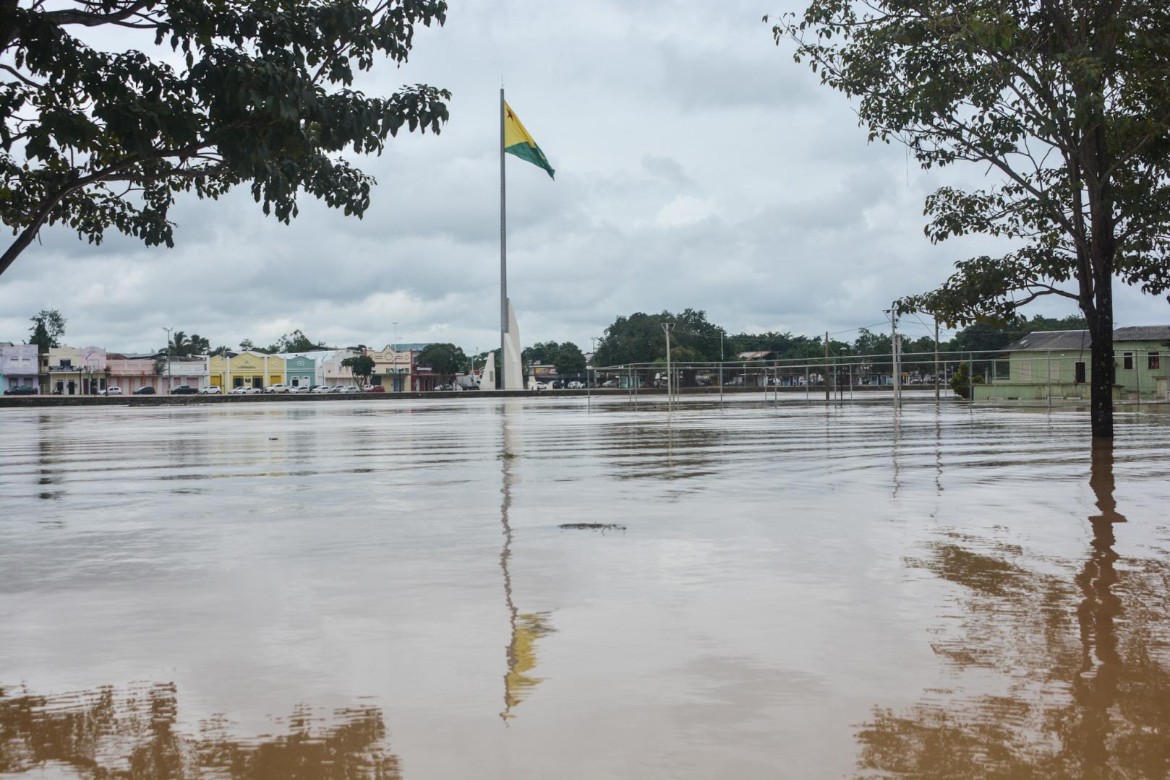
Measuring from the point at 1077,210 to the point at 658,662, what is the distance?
14.8m

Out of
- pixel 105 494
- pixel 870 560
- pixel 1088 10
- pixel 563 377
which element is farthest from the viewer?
pixel 563 377

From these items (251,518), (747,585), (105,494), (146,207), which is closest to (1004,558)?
(747,585)

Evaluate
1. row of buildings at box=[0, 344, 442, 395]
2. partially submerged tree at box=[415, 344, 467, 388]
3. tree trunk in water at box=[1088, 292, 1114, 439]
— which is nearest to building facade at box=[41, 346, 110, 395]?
row of buildings at box=[0, 344, 442, 395]

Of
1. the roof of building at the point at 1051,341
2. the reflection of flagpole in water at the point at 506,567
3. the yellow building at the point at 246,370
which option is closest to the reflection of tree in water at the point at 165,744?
the reflection of flagpole in water at the point at 506,567

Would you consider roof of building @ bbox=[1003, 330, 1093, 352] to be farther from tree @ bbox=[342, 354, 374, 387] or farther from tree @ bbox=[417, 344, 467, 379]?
tree @ bbox=[417, 344, 467, 379]

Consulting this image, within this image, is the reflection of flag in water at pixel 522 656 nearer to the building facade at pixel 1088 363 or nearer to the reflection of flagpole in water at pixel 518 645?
the reflection of flagpole in water at pixel 518 645

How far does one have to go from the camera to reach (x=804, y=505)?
32.0ft

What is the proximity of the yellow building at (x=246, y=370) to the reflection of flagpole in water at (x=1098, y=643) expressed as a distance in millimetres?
146176

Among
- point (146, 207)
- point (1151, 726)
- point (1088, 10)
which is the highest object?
point (1088, 10)

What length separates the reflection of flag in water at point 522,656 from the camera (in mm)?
4180

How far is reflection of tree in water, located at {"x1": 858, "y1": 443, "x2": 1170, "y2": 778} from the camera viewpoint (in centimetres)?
348

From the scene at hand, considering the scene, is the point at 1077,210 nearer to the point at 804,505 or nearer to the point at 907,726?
the point at 804,505

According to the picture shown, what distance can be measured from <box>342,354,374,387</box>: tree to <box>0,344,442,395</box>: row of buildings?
1.92 m

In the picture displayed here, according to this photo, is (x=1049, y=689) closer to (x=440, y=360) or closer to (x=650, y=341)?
(x=650, y=341)
